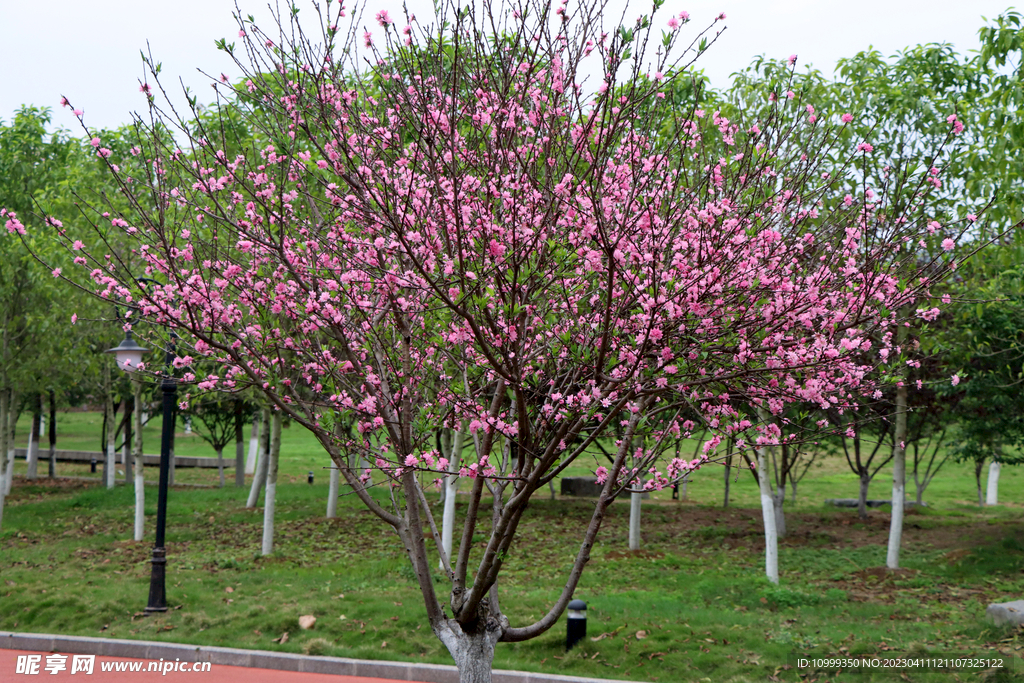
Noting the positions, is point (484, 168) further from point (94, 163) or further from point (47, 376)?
point (94, 163)

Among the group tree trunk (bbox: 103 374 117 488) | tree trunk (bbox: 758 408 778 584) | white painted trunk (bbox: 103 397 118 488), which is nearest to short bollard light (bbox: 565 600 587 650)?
tree trunk (bbox: 758 408 778 584)

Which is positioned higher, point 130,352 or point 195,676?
point 130,352

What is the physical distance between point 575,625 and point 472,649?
4187 mm

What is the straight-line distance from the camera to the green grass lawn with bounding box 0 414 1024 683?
9875 mm

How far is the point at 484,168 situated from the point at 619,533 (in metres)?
14.8

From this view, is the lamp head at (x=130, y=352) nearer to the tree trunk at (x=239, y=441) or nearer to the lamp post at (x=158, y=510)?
the lamp post at (x=158, y=510)

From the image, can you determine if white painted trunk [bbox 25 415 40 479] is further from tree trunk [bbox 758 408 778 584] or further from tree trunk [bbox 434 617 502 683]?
tree trunk [bbox 434 617 502 683]

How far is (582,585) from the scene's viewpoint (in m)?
14.0

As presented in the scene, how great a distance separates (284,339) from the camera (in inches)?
286

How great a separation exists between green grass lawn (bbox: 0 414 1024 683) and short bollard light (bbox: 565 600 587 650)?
5.8 inches

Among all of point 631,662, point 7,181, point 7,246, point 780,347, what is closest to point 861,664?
point 631,662

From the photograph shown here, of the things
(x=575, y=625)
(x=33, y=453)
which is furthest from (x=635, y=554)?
(x=33, y=453)

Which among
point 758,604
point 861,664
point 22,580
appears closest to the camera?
point 861,664

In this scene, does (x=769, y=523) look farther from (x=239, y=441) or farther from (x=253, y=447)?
(x=253, y=447)
